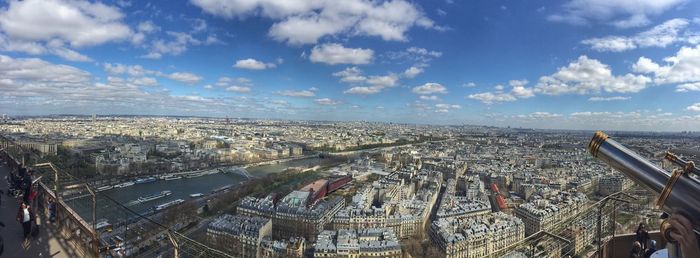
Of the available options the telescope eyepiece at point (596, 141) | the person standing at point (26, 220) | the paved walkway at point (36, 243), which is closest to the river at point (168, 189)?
the paved walkway at point (36, 243)

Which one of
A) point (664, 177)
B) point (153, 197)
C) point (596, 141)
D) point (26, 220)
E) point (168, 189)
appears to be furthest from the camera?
point (168, 189)

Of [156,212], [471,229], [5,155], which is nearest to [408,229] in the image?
[471,229]

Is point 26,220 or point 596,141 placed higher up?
point 596,141

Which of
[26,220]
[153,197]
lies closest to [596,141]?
[26,220]

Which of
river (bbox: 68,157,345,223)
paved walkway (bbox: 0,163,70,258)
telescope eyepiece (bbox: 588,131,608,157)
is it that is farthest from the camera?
river (bbox: 68,157,345,223)

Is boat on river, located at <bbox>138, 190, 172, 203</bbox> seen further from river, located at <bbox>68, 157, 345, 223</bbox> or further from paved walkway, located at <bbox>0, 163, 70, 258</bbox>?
paved walkway, located at <bbox>0, 163, 70, 258</bbox>

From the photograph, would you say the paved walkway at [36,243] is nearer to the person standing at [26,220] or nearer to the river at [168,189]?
the person standing at [26,220]

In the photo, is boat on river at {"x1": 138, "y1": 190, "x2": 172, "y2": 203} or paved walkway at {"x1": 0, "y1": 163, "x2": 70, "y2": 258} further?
boat on river at {"x1": 138, "y1": 190, "x2": 172, "y2": 203}

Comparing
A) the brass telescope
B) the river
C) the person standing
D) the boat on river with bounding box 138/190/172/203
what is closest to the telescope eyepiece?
the brass telescope

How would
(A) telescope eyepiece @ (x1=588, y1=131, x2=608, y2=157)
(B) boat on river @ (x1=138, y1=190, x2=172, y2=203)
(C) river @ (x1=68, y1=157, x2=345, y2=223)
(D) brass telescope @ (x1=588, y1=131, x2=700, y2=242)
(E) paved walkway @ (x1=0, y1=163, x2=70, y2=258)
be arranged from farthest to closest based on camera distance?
1. (B) boat on river @ (x1=138, y1=190, x2=172, y2=203)
2. (C) river @ (x1=68, y1=157, x2=345, y2=223)
3. (E) paved walkway @ (x1=0, y1=163, x2=70, y2=258)
4. (A) telescope eyepiece @ (x1=588, y1=131, x2=608, y2=157)
5. (D) brass telescope @ (x1=588, y1=131, x2=700, y2=242)

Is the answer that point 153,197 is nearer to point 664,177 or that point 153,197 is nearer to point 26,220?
point 26,220
